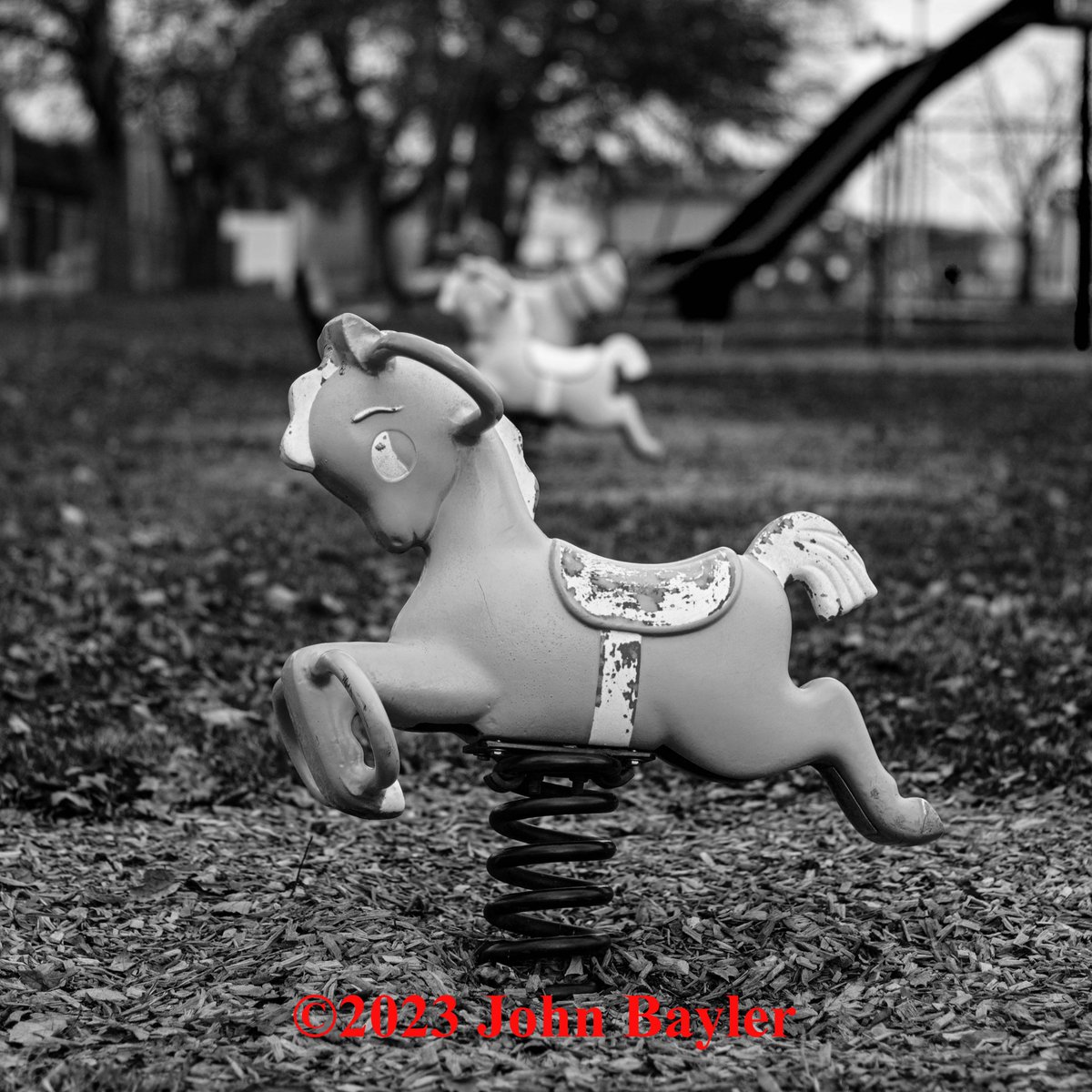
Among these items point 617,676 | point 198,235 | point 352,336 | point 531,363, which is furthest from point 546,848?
point 198,235

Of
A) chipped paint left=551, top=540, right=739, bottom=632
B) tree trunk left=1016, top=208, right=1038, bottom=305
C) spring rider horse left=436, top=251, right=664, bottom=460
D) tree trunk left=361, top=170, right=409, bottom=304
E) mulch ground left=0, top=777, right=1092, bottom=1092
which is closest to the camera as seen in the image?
mulch ground left=0, top=777, right=1092, bottom=1092

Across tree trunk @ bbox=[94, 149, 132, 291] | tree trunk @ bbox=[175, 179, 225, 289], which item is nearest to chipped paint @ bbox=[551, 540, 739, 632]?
tree trunk @ bbox=[94, 149, 132, 291]

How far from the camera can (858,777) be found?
118 inches

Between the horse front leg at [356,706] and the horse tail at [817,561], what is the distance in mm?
592

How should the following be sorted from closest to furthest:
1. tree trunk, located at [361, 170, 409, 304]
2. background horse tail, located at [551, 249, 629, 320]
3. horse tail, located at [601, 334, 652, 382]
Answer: horse tail, located at [601, 334, 652, 382] → background horse tail, located at [551, 249, 629, 320] → tree trunk, located at [361, 170, 409, 304]

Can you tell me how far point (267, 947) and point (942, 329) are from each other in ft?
63.6

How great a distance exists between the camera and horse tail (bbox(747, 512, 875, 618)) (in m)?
2.98

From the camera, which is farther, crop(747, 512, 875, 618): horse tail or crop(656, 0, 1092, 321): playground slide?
crop(656, 0, 1092, 321): playground slide

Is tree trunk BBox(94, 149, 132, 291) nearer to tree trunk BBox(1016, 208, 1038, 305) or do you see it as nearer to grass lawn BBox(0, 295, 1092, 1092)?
tree trunk BBox(1016, 208, 1038, 305)

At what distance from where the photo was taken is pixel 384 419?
288cm

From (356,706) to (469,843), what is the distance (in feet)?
3.83

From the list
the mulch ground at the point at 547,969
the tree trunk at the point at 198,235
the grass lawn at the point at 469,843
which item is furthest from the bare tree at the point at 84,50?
the mulch ground at the point at 547,969

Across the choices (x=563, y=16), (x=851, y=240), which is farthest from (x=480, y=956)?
(x=851, y=240)

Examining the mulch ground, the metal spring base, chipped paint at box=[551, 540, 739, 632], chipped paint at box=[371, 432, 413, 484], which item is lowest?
the mulch ground
